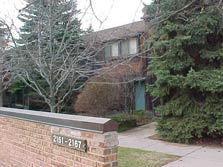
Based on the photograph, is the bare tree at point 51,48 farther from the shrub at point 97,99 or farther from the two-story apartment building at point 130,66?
the shrub at point 97,99

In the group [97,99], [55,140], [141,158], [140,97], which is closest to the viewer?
[55,140]

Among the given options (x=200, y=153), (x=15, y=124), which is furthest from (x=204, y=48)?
(x=15, y=124)

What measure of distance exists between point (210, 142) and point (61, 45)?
5598 millimetres

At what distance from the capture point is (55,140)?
4.70m

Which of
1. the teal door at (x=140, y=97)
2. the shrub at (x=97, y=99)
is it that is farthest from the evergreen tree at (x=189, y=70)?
the teal door at (x=140, y=97)

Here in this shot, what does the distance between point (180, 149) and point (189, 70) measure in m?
2.59

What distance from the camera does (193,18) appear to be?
931 centimetres

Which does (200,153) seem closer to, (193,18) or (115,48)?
(193,18)

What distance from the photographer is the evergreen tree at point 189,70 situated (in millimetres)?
8961

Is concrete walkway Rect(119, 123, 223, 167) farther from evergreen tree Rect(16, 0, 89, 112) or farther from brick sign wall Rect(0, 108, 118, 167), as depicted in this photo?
brick sign wall Rect(0, 108, 118, 167)

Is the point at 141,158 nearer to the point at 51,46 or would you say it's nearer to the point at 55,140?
the point at 55,140

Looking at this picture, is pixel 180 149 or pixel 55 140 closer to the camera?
pixel 55 140

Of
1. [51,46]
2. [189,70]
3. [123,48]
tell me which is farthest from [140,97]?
[51,46]

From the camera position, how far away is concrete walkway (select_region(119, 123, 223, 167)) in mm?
6978
